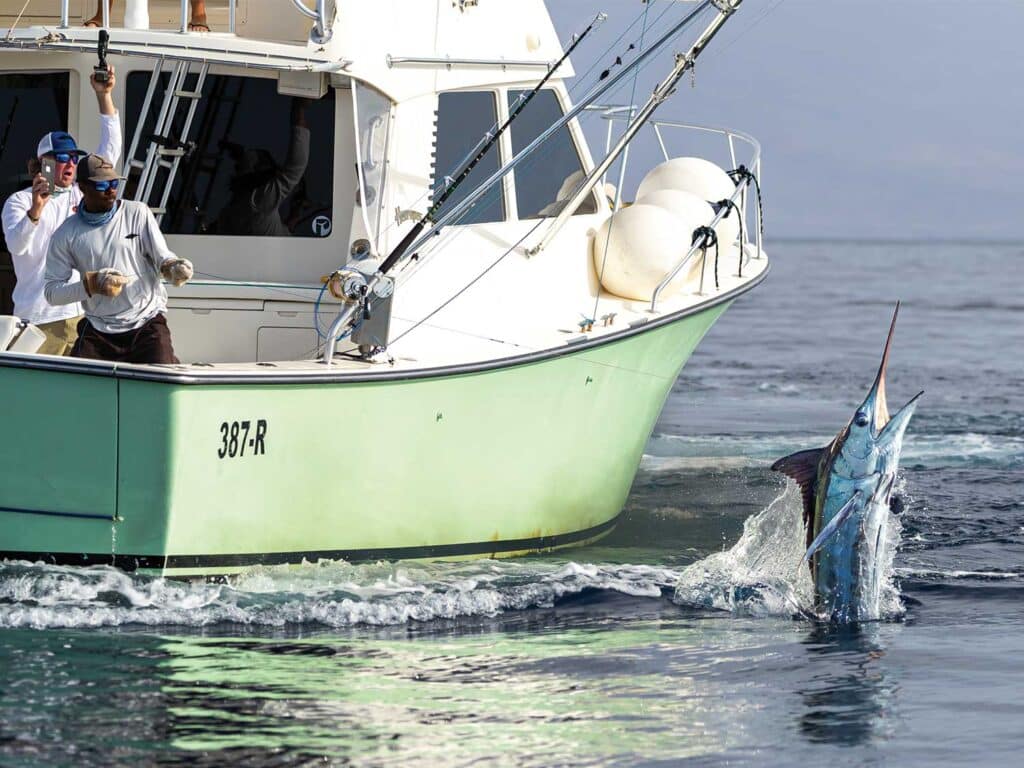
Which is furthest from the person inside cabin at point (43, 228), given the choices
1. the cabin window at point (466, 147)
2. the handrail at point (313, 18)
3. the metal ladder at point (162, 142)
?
→ the cabin window at point (466, 147)

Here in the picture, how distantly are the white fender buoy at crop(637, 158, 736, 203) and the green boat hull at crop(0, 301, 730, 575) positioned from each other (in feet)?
6.05

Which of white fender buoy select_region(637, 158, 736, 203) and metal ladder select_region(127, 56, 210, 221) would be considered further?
white fender buoy select_region(637, 158, 736, 203)

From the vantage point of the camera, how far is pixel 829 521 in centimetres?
844

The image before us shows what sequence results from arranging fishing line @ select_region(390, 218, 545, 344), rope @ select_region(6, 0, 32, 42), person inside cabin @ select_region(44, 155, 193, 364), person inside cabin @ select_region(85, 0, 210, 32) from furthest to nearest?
person inside cabin @ select_region(85, 0, 210, 32) → fishing line @ select_region(390, 218, 545, 344) → rope @ select_region(6, 0, 32, 42) → person inside cabin @ select_region(44, 155, 193, 364)

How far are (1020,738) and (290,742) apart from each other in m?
2.85

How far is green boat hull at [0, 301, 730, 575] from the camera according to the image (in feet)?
25.7

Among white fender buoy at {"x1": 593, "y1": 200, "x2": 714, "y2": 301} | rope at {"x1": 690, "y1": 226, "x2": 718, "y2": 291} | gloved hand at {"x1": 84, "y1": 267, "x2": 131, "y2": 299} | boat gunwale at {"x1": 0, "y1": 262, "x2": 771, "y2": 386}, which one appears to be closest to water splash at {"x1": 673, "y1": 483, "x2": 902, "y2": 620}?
boat gunwale at {"x1": 0, "y1": 262, "x2": 771, "y2": 386}

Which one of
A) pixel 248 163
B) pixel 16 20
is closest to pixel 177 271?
pixel 248 163

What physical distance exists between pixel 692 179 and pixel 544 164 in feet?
4.83

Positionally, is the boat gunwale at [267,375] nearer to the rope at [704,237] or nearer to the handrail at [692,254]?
the handrail at [692,254]

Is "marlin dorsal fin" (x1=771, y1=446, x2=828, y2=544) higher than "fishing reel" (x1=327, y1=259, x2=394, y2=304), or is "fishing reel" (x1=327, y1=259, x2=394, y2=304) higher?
"fishing reel" (x1=327, y1=259, x2=394, y2=304)

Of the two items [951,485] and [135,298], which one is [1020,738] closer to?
[135,298]

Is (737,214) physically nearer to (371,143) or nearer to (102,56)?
(371,143)

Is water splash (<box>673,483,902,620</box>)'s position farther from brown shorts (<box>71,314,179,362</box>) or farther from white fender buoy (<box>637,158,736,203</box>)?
brown shorts (<box>71,314,179,362</box>)
